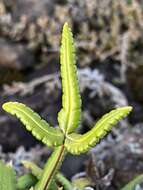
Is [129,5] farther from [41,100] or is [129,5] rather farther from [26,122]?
[26,122]

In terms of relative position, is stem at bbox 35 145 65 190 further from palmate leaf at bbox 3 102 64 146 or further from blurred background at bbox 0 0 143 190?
blurred background at bbox 0 0 143 190

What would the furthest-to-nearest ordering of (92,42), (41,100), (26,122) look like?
(92,42)
(41,100)
(26,122)

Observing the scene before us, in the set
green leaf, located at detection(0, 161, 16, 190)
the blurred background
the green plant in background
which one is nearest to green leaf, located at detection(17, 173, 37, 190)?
green leaf, located at detection(0, 161, 16, 190)

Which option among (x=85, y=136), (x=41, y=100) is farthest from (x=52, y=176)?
(x=41, y=100)

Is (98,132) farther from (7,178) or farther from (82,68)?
(82,68)

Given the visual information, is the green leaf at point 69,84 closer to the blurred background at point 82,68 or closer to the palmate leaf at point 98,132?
the palmate leaf at point 98,132
